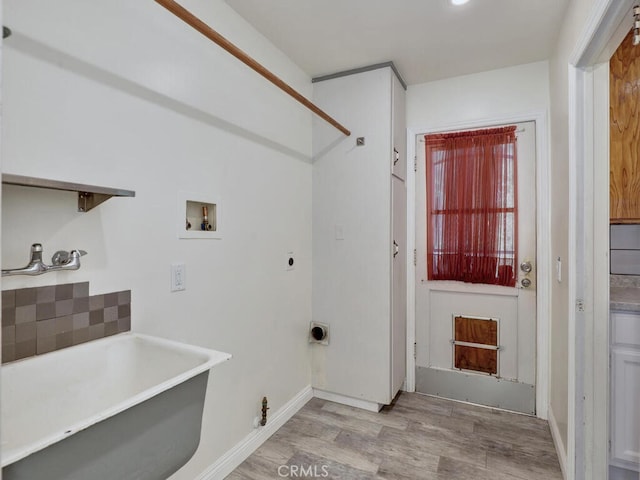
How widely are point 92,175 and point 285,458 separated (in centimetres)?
177

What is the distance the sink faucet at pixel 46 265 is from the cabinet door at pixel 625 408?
2440 mm

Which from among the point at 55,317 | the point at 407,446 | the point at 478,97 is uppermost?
the point at 478,97

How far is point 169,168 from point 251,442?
1.59 meters

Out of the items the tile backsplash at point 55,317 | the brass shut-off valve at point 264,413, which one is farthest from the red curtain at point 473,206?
the tile backsplash at point 55,317

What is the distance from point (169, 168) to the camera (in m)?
1.58

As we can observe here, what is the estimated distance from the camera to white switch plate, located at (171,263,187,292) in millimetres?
1602

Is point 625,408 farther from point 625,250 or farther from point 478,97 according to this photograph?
point 478,97

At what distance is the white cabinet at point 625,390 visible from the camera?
175 centimetres

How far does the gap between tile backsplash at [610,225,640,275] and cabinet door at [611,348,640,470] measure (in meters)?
0.64

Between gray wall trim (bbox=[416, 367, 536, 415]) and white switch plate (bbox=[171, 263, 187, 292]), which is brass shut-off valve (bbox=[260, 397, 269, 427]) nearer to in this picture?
white switch plate (bbox=[171, 263, 187, 292])

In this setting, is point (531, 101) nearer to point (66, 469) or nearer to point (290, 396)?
point (290, 396)

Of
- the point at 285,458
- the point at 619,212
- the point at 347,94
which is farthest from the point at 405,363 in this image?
the point at 347,94

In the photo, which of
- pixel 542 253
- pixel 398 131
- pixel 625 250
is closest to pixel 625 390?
pixel 625 250

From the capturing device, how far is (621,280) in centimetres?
213
